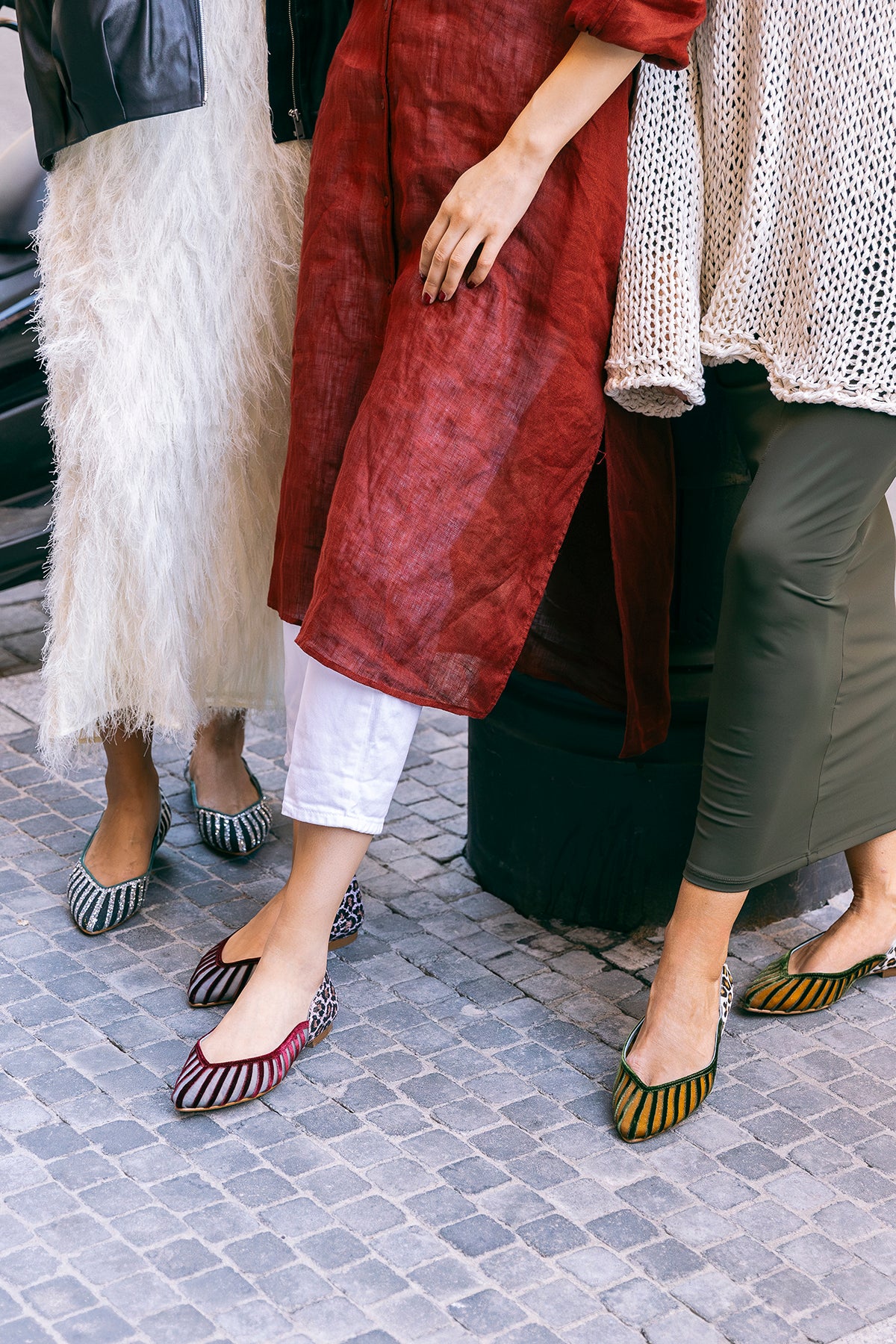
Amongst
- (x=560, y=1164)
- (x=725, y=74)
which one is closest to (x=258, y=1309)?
(x=560, y=1164)

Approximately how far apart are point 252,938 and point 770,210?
1367 millimetres

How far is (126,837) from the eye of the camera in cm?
271

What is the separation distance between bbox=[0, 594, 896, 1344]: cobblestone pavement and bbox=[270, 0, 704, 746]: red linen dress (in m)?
0.60

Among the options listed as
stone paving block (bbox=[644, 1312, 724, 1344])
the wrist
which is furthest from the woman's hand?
stone paving block (bbox=[644, 1312, 724, 1344])

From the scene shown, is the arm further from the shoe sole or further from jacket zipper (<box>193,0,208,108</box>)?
the shoe sole

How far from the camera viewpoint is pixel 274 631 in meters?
2.71

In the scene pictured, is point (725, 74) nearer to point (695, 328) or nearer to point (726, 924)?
point (695, 328)

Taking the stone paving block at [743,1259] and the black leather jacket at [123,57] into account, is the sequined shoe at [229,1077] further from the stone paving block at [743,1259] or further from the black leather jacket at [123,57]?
the black leather jacket at [123,57]

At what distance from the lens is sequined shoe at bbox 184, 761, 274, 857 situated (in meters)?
2.88

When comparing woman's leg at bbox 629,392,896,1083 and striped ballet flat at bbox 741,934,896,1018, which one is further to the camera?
striped ballet flat at bbox 741,934,896,1018

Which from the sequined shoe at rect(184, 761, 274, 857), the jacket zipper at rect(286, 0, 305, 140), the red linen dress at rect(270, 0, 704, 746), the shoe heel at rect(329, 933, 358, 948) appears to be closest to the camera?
the red linen dress at rect(270, 0, 704, 746)

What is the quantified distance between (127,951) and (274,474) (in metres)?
0.87

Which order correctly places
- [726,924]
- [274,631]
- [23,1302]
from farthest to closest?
[274,631]
[726,924]
[23,1302]

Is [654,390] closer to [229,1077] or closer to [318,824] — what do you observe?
[318,824]
